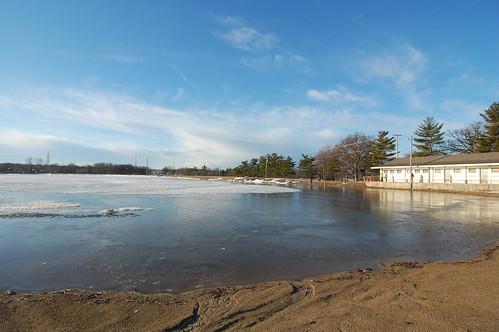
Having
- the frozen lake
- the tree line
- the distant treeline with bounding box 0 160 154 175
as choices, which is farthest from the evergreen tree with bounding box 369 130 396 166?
the distant treeline with bounding box 0 160 154 175

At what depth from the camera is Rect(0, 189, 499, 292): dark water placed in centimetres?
543

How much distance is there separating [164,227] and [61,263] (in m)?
4.06

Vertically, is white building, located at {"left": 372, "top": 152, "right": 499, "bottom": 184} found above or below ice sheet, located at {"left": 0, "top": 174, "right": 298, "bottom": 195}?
above

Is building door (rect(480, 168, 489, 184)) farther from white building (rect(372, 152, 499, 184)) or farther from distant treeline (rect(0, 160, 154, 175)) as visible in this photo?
distant treeline (rect(0, 160, 154, 175))

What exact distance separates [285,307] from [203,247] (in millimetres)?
3788

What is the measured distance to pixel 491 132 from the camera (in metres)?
41.5

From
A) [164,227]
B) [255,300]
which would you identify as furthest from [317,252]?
[164,227]

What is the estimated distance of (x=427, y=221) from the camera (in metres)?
12.2

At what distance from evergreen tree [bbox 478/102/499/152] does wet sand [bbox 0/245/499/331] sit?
4433 centimetres

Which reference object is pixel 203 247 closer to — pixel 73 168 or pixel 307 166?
pixel 307 166

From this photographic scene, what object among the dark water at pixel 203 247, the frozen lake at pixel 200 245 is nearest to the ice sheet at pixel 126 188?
the frozen lake at pixel 200 245

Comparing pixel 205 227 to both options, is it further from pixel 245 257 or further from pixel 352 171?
Answer: pixel 352 171

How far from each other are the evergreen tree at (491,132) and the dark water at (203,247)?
35960 millimetres

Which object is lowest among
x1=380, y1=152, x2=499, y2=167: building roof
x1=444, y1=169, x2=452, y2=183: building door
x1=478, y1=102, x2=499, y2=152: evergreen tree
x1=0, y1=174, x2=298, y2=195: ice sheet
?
x1=0, y1=174, x2=298, y2=195: ice sheet
